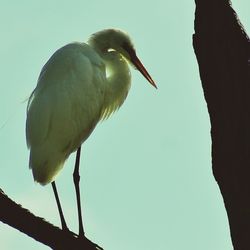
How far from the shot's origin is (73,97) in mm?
4680

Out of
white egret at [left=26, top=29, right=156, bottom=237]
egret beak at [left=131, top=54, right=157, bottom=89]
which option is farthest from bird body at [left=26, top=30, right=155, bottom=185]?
egret beak at [left=131, top=54, right=157, bottom=89]

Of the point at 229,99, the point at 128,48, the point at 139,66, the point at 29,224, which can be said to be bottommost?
the point at 29,224

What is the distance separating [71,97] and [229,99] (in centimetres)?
245

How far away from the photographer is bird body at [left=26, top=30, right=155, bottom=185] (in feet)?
14.2

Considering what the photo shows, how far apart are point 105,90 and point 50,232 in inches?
85.9

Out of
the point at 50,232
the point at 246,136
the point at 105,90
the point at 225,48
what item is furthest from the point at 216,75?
the point at 105,90

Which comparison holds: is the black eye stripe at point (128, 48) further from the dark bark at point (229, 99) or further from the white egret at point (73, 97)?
the dark bark at point (229, 99)

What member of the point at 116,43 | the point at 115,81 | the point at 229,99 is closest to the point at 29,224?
the point at 229,99

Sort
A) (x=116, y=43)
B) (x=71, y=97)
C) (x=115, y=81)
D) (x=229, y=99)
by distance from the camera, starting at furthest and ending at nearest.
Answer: (x=116, y=43) → (x=115, y=81) → (x=71, y=97) → (x=229, y=99)

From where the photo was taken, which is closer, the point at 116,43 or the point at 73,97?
the point at 73,97

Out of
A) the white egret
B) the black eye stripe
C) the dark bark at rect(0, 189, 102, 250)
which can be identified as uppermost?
the black eye stripe

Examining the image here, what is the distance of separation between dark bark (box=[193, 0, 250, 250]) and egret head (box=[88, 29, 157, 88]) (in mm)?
2994

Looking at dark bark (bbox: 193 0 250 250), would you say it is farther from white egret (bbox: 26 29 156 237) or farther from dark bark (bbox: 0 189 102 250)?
white egret (bbox: 26 29 156 237)

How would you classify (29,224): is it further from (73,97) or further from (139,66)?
(139,66)
